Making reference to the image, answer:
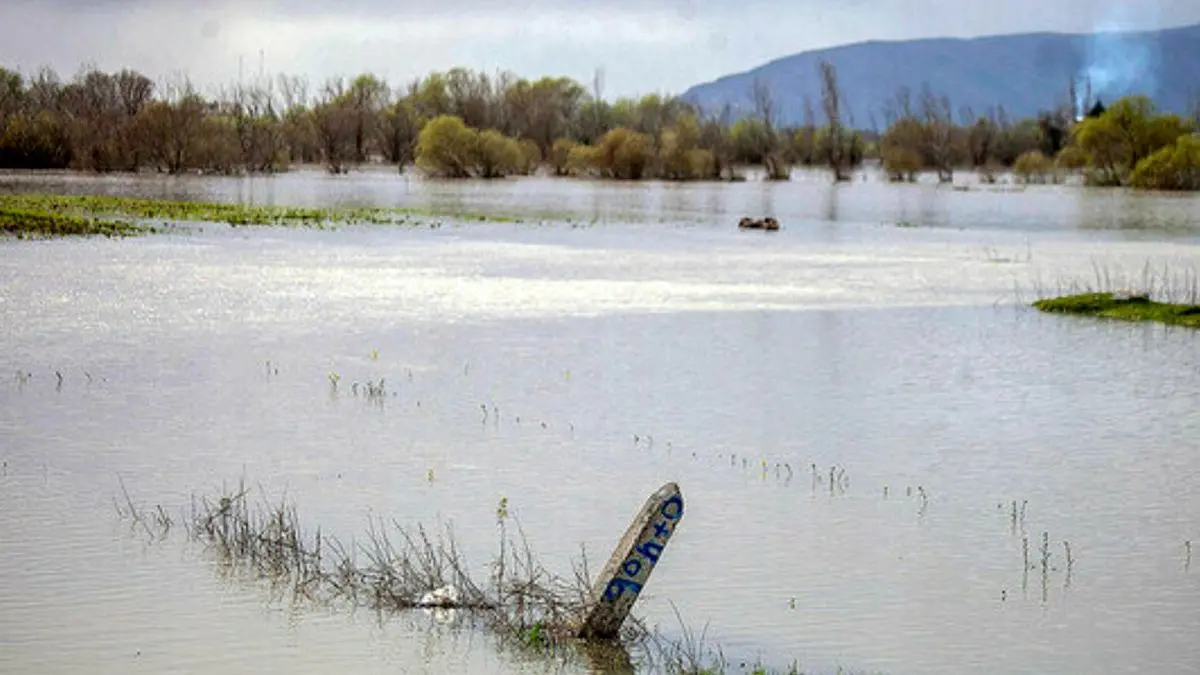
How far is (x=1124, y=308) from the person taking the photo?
79.6 ft

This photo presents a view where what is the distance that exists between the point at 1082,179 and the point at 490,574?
83.5 meters

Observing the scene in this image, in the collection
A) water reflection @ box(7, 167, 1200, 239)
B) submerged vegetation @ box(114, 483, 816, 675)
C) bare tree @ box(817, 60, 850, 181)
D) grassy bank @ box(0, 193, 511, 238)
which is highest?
bare tree @ box(817, 60, 850, 181)

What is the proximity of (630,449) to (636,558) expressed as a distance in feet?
17.9

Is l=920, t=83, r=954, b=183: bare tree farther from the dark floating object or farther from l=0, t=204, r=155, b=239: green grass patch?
l=0, t=204, r=155, b=239: green grass patch

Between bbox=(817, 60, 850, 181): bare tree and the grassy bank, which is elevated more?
bbox=(817, 60, 850, 181): bare tree

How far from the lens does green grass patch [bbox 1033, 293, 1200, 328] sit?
76.4 feet

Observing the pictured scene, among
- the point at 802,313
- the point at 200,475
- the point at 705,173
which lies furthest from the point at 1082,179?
the point at 200,475

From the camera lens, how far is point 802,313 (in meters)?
24.7

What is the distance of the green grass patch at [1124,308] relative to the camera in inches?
917

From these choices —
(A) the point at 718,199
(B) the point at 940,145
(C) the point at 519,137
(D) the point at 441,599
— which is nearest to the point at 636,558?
(D) the point at 441,599

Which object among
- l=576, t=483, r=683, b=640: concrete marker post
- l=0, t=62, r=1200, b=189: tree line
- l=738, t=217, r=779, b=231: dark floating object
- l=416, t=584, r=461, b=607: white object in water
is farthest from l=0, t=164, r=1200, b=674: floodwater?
l=0, t=62, r=1200, b=189: tree line

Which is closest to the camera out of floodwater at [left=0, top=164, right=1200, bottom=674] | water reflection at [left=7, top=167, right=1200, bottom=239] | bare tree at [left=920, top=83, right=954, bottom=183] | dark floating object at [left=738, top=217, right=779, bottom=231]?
floodwater at [left=0, top=164, right=1200, bottom=674]

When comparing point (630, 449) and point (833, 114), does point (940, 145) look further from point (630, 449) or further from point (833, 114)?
point (630, 449)

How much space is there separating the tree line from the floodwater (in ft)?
170
